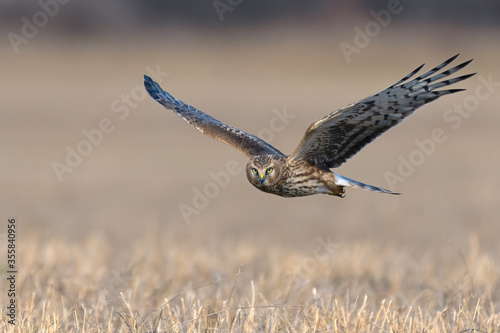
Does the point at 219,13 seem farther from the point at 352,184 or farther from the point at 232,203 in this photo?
the point at 352,184

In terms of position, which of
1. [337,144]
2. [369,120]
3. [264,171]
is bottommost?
[264,171]

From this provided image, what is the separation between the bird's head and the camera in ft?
17.6

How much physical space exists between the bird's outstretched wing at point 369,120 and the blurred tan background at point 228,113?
4103mm

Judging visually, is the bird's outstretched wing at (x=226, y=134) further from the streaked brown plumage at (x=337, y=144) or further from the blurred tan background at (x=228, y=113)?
the blurred tan background at (x=228, y=113)

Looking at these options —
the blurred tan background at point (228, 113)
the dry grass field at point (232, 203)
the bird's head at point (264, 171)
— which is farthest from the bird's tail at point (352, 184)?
the blurred tan background at point (228, 113)

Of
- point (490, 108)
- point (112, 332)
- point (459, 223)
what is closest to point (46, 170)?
point (459, 223)

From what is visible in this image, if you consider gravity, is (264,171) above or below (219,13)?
below

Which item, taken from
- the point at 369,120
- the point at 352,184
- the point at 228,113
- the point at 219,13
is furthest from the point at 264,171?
the point at 219,13

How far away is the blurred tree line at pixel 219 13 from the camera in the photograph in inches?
1250

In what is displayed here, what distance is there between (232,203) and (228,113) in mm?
9241

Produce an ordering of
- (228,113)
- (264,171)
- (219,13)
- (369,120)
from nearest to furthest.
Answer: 1. (264,171)
2. (369,120)
3. (228,113)
4. (219,13)

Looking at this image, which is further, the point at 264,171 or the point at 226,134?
the point at 226,134

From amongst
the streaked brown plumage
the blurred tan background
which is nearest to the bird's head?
the streaked brown plumage

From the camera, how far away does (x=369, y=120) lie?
18.3 ft
